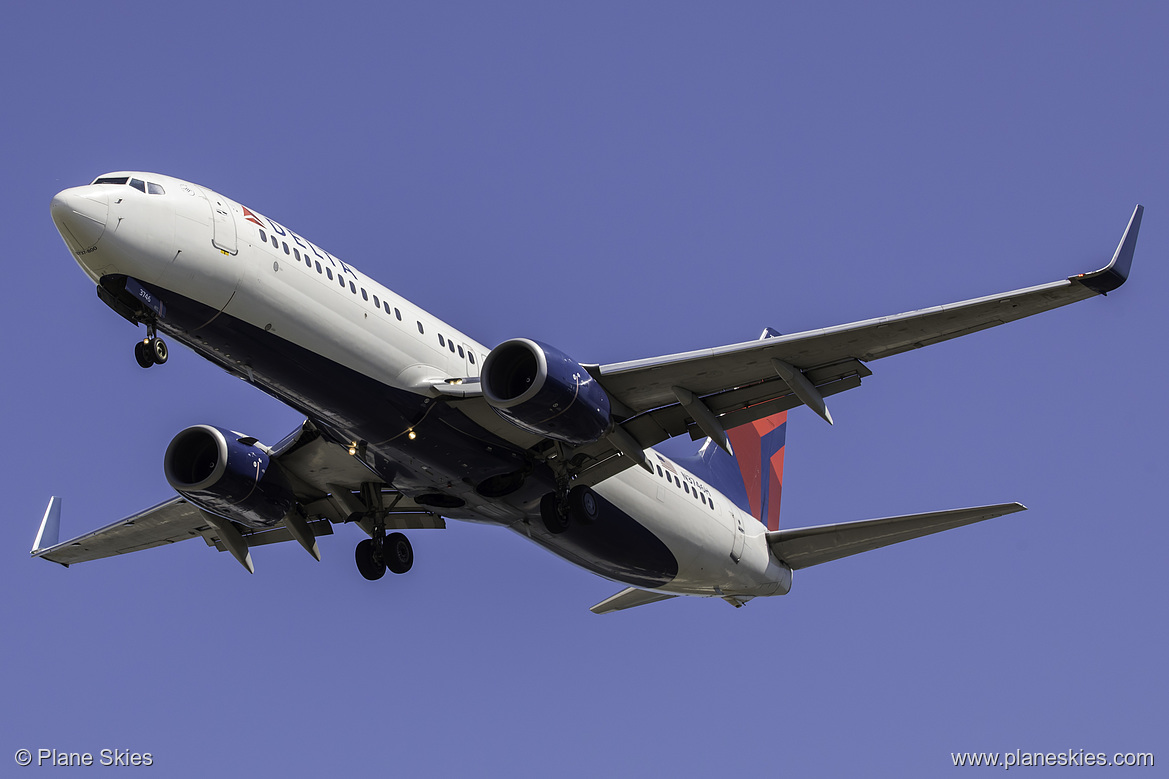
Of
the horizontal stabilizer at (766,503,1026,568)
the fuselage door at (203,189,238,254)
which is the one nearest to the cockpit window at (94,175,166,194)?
the fuselage door at (203,189,238,254)

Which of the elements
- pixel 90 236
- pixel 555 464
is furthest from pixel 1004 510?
→ pixel 90 236

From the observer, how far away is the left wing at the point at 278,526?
26969 mm

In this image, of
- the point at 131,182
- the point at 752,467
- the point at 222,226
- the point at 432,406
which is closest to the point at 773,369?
the point at 432,406

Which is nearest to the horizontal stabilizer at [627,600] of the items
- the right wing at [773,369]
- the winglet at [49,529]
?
the right wing at [773,369]

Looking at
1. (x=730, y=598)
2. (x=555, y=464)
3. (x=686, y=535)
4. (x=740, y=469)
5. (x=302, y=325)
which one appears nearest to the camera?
(x=302, y=325)

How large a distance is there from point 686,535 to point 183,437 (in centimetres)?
1080

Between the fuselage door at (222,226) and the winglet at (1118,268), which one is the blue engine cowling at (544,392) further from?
the winglet at (1118,268)

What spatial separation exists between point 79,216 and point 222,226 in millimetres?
2283

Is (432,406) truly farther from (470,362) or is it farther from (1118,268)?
(1118,268)

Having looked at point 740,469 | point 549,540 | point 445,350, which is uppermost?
point 740,469

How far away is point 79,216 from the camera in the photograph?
19.7m

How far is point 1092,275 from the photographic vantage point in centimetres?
1961

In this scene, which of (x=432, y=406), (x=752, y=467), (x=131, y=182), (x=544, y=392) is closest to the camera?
(x=131, y=182)

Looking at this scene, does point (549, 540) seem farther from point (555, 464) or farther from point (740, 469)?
point (740, 469)
